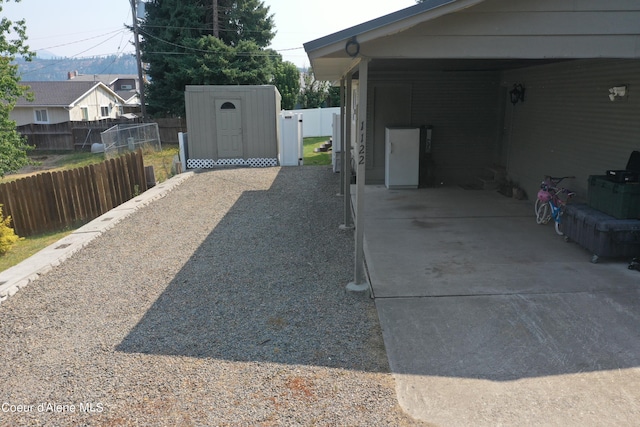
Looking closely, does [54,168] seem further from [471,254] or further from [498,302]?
[498,302]

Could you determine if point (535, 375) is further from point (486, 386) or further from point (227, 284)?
point (227, 284)

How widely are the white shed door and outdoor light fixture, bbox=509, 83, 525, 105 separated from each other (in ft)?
A: 25.3

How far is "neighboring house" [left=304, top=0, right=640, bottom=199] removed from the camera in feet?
13.9

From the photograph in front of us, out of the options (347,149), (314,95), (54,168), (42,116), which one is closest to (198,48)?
(54,168)

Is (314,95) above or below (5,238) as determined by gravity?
above

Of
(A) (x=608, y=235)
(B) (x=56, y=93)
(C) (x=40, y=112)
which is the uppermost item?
(B) (x=56, y=93)

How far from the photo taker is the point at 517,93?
9164mm

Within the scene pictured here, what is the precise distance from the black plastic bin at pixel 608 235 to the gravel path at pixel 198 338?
2.71 m

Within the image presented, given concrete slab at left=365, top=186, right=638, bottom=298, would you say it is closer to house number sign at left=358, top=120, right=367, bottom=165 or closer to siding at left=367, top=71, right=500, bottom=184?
house number sign at left=358, top=120, right=367, bottom=165

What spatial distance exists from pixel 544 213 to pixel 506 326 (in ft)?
11.8

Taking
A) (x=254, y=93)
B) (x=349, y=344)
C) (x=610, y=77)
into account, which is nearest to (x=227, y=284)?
(x=349, y=344)

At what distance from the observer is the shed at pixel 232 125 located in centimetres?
1395

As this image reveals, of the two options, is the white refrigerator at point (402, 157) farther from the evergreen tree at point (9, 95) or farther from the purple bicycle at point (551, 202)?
the evergreen tree at point (9, 95)

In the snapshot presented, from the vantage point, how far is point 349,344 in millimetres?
3760
